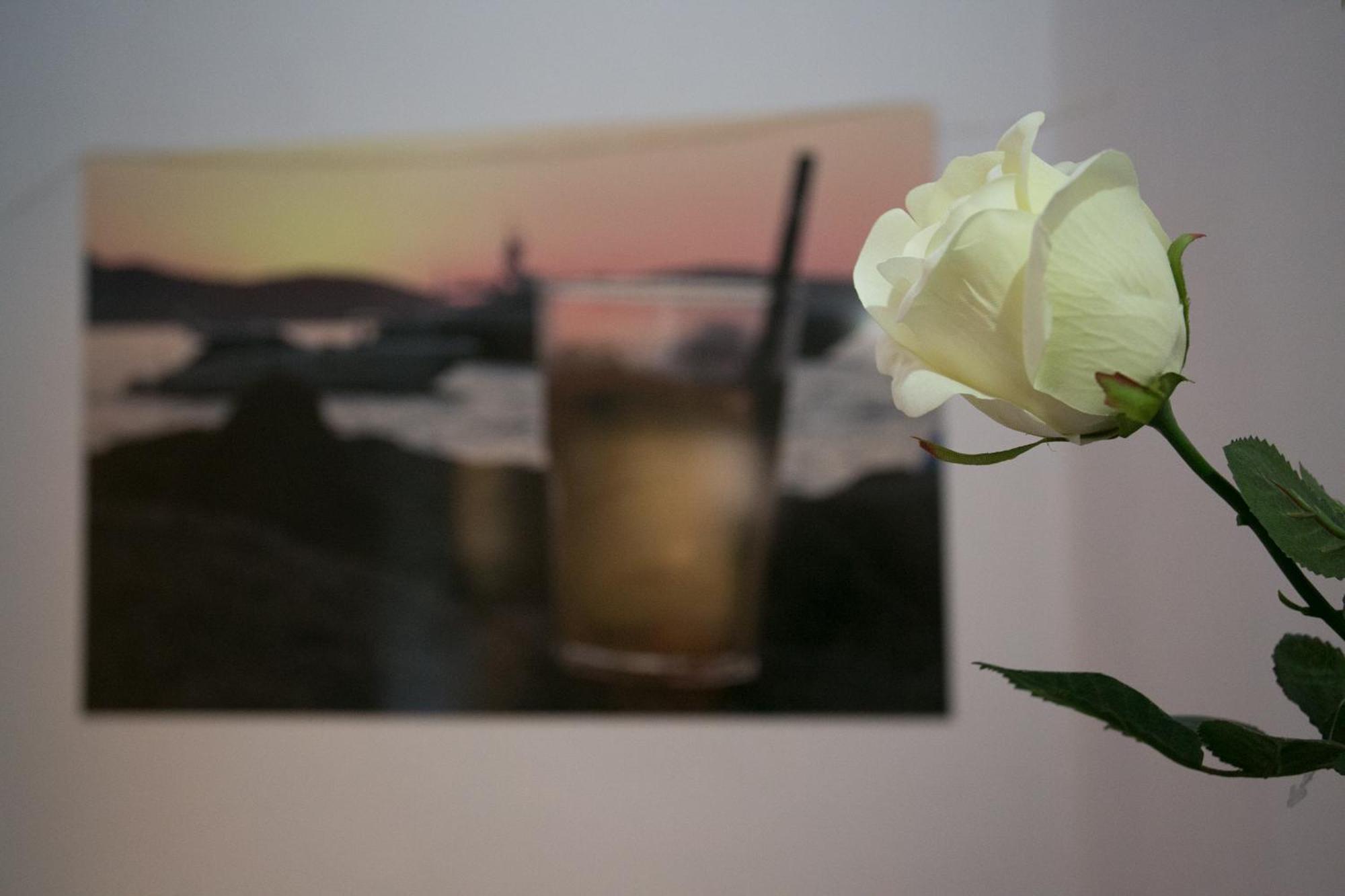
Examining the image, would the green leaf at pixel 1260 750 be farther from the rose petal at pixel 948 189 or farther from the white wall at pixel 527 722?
the white wall at pixel 527 722

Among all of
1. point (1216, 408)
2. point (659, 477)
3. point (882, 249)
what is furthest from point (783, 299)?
point (882, 249)

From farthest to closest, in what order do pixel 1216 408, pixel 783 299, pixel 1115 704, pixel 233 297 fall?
1. pixel 233 297
2. pixel 783 299
3. pixel 1216 408
4. pixel 1115 704

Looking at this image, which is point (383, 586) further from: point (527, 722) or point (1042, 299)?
point (1042, 299)

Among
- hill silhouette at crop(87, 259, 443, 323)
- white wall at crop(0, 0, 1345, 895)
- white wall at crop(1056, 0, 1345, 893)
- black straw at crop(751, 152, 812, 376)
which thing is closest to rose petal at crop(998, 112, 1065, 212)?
white wall at crop(1056, 0, 1345, 893)

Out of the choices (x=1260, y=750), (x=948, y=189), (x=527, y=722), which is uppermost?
(x=948, y=189)

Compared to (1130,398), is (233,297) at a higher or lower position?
higher

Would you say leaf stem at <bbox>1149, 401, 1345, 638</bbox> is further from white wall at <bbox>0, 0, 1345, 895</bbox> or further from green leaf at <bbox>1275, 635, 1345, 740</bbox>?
white wall at <bbox>0, 0, 1345, 895</bbox>

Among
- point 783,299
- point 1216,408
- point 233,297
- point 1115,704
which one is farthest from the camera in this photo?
point 233,297
